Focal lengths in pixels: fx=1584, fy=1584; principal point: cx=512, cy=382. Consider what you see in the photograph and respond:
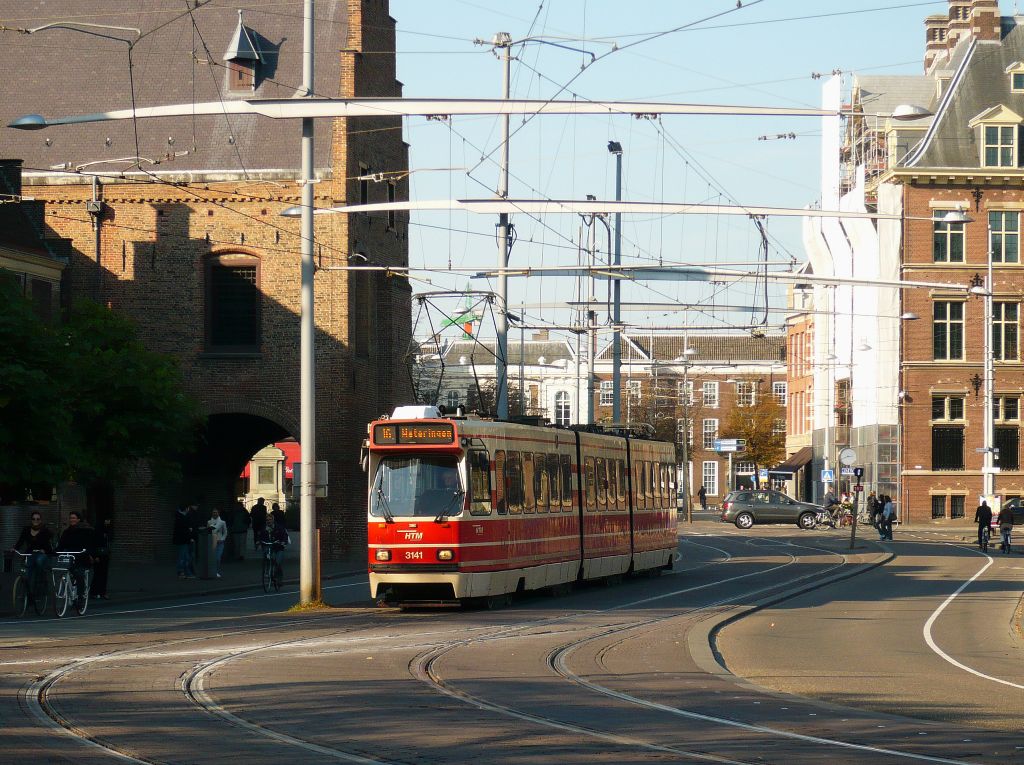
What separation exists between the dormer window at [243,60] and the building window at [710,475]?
76.4 m

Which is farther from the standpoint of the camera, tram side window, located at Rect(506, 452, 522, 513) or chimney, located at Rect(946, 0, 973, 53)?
chimney, located at Rect(946, 0, 973, 53)

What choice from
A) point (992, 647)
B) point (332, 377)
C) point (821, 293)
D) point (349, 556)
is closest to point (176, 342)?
point (332, 377)

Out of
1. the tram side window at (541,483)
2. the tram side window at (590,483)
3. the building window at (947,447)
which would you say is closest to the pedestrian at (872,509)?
the building window at (947,447)

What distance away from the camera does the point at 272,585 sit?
1224 inches

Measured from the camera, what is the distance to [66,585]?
2388cm

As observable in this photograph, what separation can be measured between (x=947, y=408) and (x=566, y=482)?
4743cm

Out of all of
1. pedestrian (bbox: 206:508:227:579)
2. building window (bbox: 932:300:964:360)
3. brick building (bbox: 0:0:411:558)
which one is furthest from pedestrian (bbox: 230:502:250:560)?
building window (bbox: 932:300:964:360)

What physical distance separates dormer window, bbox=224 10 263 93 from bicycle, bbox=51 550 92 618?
22.3 meters

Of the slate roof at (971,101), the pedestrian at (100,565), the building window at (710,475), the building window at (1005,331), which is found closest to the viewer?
the pedestrian at (100,565)

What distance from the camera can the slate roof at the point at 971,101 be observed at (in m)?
71.5

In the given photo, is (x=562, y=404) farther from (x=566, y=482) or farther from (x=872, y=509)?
(x=566, y=482)

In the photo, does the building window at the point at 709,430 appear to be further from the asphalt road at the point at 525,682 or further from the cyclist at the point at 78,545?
the cyclist at the point at 78,545

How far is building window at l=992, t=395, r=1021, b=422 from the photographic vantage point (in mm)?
71738

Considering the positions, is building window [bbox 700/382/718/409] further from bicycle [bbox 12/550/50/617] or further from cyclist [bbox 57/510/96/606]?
bicycle [bbox 12/550/50/617]
